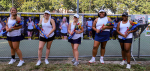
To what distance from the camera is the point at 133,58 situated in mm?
4480

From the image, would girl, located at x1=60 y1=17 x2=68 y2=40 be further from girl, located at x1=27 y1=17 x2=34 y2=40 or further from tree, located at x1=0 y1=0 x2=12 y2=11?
tree, located at x1=0 y1=0 x2=12 y2=11

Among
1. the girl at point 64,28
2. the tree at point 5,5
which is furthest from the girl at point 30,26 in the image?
the tree at point 5,5

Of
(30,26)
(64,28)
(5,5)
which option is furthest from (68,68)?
(5,5)

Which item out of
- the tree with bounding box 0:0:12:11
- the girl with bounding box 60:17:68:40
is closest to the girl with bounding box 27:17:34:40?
the girl with bounding box 60:17:68:40

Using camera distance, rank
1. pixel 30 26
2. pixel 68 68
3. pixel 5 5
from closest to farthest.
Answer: pixel 68 68, pixel 30 26, pixel 5 5

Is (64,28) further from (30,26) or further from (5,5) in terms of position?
(5,5)

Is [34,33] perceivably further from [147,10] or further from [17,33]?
[147,10]

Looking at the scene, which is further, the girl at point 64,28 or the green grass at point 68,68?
the girl at point 64,28

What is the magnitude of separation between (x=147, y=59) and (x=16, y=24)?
4.87 meters

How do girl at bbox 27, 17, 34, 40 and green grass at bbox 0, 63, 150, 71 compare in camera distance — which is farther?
girl at bbox 27, 17, 34, 40

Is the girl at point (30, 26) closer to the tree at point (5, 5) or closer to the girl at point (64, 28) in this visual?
the girl at point (64, 28)

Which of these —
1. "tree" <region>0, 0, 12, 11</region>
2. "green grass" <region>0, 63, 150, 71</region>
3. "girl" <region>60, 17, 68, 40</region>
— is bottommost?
"green grass" <region>0, 63, 150, 71</region>

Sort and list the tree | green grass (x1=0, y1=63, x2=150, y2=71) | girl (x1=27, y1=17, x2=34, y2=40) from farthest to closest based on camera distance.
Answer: the tree
girl (x1=27, y1=17, x2=34, y2=40)
green grass (x1=0, y1=63, x2=150, y2=71)

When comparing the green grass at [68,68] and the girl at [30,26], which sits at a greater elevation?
the girl at [30,26]
